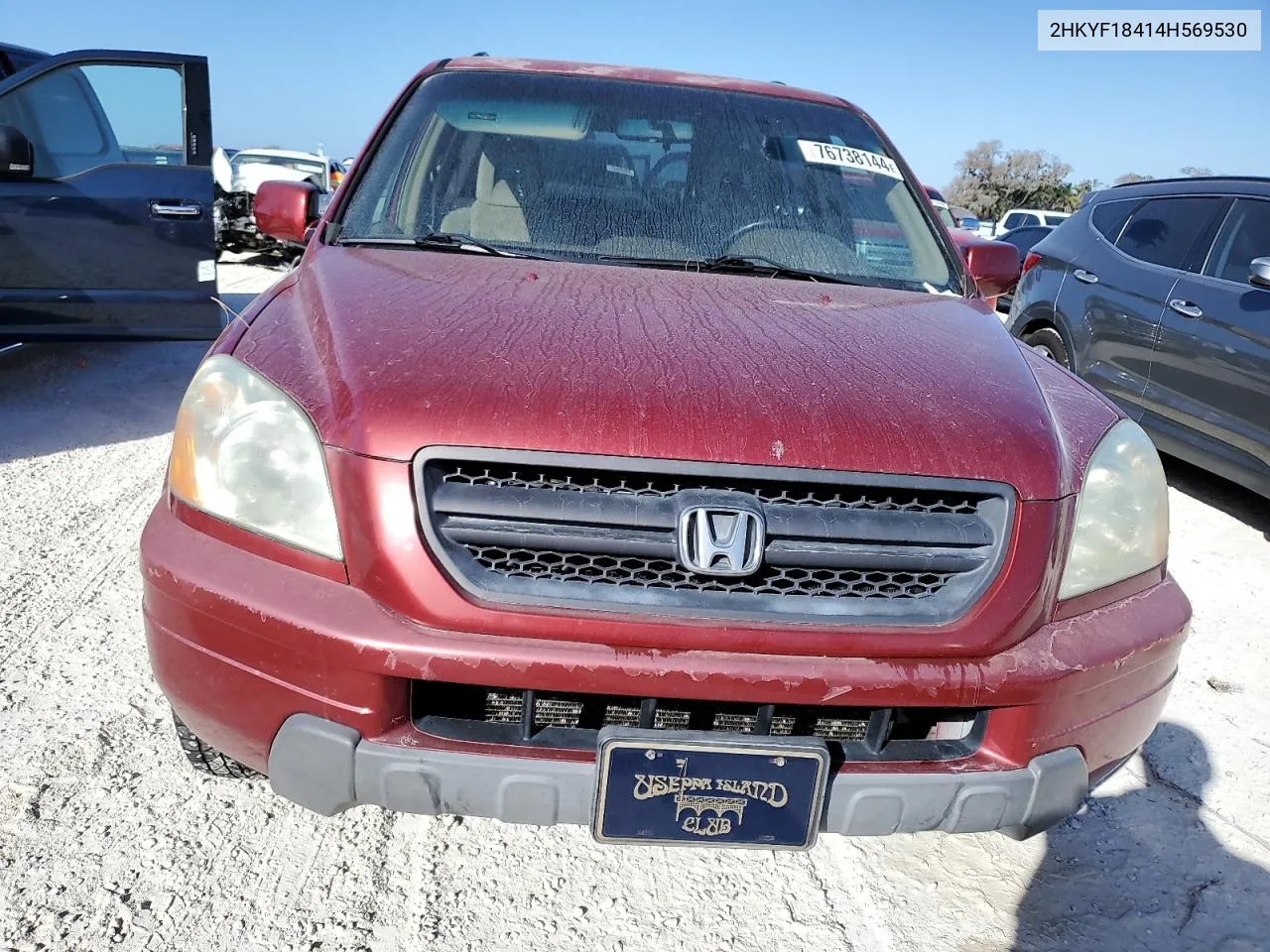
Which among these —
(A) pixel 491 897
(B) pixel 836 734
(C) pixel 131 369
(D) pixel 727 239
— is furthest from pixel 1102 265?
(C) pixel 131 369

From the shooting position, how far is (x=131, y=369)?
235 inches

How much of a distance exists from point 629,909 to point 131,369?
5.29m

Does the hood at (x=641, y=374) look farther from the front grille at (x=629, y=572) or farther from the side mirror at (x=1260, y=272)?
the side mirror at (x=1260, y=272)

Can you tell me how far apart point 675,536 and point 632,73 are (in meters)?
1.89

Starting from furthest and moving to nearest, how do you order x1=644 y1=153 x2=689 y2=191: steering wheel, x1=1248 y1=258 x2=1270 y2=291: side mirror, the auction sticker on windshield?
x1=1248 y1=258 x2=1270 y2=291: side mirror → the auction sticker on windshield → x1=644 y1=153 x2=689 y2=191: steering wheel

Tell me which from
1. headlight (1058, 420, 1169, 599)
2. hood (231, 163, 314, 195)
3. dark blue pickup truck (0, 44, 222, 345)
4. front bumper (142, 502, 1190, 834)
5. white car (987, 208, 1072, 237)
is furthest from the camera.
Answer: white car (987, 208, 1072, 237)

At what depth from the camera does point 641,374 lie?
5.44 feet

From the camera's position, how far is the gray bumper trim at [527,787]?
1.53m

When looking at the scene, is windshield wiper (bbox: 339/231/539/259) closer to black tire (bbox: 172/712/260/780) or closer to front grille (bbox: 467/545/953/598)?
front grille (bbox: 467/545/953/598)

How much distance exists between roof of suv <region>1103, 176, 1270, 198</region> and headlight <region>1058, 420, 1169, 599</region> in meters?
3.63

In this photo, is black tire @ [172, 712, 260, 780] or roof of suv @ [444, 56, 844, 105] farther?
roof of suv @ [444, 56, 844, 105]

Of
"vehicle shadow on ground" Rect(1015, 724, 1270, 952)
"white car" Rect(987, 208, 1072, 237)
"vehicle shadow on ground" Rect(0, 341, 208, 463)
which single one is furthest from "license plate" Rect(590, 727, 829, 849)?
"white car" Rect(987, 208, 1072, 237)

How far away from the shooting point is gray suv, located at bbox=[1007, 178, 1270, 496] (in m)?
4.33

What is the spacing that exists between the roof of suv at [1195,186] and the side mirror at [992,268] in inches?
102
